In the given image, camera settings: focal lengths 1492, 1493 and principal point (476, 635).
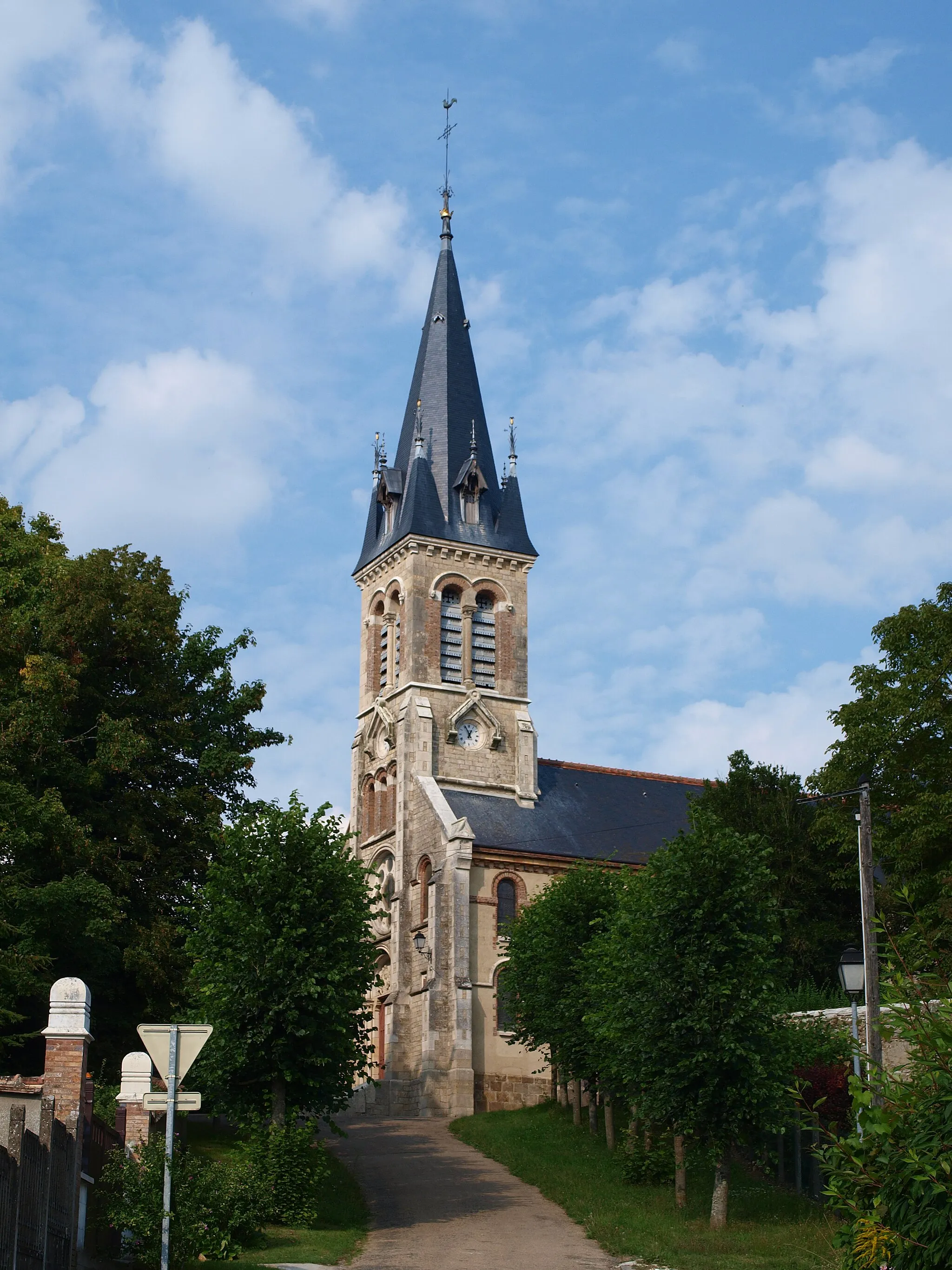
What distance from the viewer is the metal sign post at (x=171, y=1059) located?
15242 mm

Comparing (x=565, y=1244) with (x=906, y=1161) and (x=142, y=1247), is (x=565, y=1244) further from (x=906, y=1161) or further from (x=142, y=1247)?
(x=906, y=1161)

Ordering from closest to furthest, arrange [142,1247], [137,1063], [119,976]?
[142,1247] → [137,1063] → [119,976]

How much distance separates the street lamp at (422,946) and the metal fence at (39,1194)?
29.0 metres

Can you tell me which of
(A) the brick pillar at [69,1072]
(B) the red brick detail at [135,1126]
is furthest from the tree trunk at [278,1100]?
(A) the brick pillar at [69,1072]

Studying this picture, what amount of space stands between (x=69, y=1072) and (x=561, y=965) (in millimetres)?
20483

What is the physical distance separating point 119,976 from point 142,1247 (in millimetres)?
13487

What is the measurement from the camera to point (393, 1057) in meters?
45.9

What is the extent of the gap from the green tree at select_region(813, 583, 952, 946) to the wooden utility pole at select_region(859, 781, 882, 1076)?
12538mm

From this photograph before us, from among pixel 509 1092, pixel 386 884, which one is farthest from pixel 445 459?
pixel 509 1092

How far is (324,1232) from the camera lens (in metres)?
23.9

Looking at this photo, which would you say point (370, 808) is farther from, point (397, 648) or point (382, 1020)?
point (382, 1020)

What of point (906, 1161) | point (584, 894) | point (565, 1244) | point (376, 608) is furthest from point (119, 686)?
point (906, 1161)

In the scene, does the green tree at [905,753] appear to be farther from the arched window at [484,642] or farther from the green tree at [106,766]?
the arched window at [484,642]

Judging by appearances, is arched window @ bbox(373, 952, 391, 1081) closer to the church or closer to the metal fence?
the church
